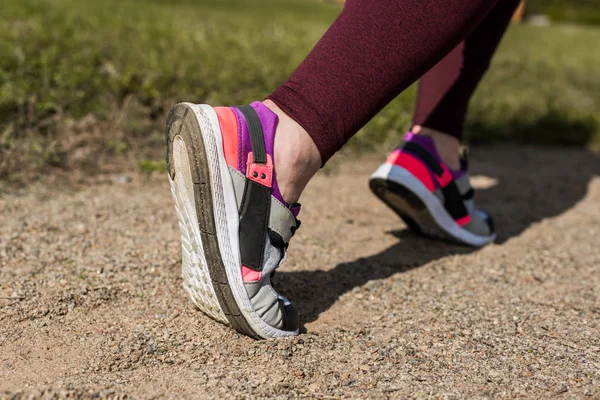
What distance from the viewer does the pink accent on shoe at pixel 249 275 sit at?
113cm

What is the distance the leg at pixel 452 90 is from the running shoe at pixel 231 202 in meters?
0.72

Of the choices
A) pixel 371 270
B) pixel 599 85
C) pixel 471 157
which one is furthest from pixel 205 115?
pixel 599 85

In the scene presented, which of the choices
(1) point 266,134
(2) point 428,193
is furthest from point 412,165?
(1) point 266,134

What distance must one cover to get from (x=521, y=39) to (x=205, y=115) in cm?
740

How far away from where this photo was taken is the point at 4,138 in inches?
81.0

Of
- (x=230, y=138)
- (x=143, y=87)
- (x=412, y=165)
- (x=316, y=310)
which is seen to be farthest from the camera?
(x=143, y=87)

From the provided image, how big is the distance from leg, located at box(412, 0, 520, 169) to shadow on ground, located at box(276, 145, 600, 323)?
0.29m

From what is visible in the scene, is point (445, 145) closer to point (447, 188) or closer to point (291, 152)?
point (447, 188)

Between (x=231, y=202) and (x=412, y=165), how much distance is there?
2.18 feet

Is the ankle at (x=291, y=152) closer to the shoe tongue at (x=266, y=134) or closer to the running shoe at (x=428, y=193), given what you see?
the shoe tongue at (x=266, y=134)

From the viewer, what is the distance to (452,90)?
1727 millimetres

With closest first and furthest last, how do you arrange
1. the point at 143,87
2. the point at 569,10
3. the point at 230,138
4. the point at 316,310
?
the point at 230,138
the point at 316,310
the point at 143,87
the point at 569,10

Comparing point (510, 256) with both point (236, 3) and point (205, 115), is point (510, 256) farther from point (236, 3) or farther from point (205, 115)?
point (236, 3)

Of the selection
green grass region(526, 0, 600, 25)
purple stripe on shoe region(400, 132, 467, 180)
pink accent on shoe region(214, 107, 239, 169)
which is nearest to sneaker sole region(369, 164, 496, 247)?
purple stripe on shoe region(400, 132, 467, 180)
